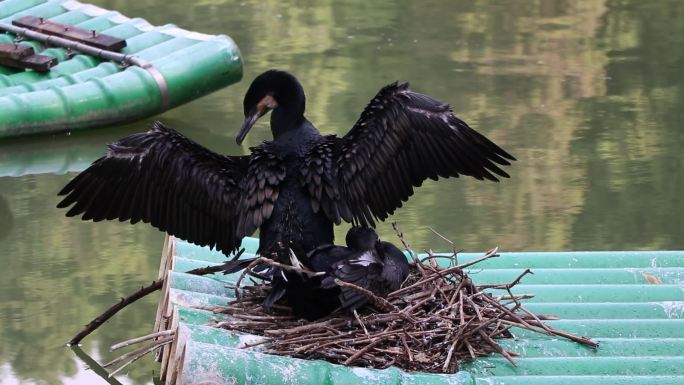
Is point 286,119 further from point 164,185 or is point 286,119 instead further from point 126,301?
point 126,301

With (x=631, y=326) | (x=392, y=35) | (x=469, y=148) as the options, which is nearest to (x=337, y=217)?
(x=469, y=148)

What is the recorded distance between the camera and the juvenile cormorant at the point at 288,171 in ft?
14.6

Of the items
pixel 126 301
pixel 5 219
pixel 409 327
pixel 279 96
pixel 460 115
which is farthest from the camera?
pixel 460 115

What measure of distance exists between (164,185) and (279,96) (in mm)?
498

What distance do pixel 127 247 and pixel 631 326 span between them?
312 cm

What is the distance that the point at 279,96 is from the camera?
4562 millimetres

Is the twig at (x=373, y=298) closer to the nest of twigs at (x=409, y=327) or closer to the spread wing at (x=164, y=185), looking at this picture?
the nest of twigs at (x=409, y=327)

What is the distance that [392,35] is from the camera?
1079 cm

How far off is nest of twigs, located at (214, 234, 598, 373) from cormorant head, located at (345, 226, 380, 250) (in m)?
0.18

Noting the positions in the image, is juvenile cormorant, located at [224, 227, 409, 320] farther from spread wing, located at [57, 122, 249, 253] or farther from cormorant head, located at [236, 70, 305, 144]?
cormorant head, located at [236, 70, 305, 144]

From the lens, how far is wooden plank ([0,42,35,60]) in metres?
8.64

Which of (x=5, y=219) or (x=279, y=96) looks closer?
(x=279, y=96)

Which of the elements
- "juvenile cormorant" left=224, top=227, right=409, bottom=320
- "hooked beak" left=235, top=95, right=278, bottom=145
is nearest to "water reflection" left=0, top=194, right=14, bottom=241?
"hooked beak" left=235, top=95, right=278, bottom=145

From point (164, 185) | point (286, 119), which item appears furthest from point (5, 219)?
point (286, 119)
